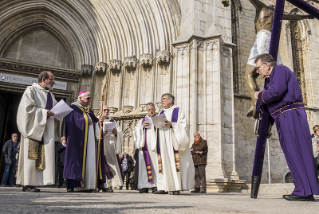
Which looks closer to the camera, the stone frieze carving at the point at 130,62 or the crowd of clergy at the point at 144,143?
the crowd of clergy at the point at 144,143

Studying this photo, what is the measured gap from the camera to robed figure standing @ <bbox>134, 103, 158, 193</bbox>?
5.28 meters

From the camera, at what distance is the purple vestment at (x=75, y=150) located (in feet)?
15.1

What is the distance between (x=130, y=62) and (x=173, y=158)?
479cm

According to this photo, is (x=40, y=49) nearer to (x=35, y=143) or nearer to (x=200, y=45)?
(x=200, y=45)

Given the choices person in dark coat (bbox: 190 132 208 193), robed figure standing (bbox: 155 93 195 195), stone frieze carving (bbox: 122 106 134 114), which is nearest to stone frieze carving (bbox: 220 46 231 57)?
person in dark coat (bbox: 190 132 208 193)

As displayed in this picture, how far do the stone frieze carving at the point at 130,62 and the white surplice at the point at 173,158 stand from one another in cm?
420

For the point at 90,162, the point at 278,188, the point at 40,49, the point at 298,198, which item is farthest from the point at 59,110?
the point at 40,49

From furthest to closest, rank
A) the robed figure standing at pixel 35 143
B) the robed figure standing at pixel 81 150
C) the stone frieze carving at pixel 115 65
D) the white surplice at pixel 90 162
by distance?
the stone frieze carving at pixel 115 65
the white surplice at pixel 90 162
the robed figure standing at pixel 81 150
the robed figure standing at pixel 35 143

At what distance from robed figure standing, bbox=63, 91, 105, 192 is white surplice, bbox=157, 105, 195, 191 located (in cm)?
108

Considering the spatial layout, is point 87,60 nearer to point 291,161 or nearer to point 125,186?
point 125,186

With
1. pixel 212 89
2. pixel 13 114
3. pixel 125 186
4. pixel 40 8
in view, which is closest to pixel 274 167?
pixel 212 89

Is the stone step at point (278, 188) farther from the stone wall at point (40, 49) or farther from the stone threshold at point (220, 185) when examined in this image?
the stone wall at point (40, 49)

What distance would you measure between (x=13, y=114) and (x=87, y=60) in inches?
203

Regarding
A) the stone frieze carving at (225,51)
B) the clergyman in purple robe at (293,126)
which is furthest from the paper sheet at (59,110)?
the stone frieze carving at (225,51)
